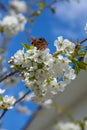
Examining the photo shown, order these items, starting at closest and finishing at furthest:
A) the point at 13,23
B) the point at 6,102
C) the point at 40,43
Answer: the point at 40,43 → the point at 6,102 → the point at 13,23

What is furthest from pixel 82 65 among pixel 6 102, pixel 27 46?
pixel 6 102

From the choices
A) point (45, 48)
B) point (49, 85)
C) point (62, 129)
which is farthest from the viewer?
point (62, 129)

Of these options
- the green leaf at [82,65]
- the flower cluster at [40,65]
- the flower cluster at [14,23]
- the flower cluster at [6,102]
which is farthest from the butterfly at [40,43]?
the flower cluster at [14,23]

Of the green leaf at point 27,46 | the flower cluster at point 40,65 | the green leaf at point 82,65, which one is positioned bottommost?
the green leaf at point 82,65

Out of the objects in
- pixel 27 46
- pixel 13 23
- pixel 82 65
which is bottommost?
pixel 82 65

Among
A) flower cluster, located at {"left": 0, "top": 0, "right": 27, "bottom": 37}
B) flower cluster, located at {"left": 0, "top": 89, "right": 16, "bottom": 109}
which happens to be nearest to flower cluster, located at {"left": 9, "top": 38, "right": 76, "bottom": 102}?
flower cluster, located at {"left": 0, "top": 89, "right": 16, "bottom": 109}

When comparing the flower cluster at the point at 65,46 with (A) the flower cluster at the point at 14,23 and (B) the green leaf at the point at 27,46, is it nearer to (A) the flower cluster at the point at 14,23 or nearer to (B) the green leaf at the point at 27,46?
(B) the green leaf at the point at 27,46

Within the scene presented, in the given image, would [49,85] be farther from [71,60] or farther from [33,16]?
[33,16]

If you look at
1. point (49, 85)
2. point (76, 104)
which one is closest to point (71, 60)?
point (49, 85)

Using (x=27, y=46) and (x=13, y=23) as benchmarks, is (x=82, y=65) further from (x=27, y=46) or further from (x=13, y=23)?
(x=13, y=23)
